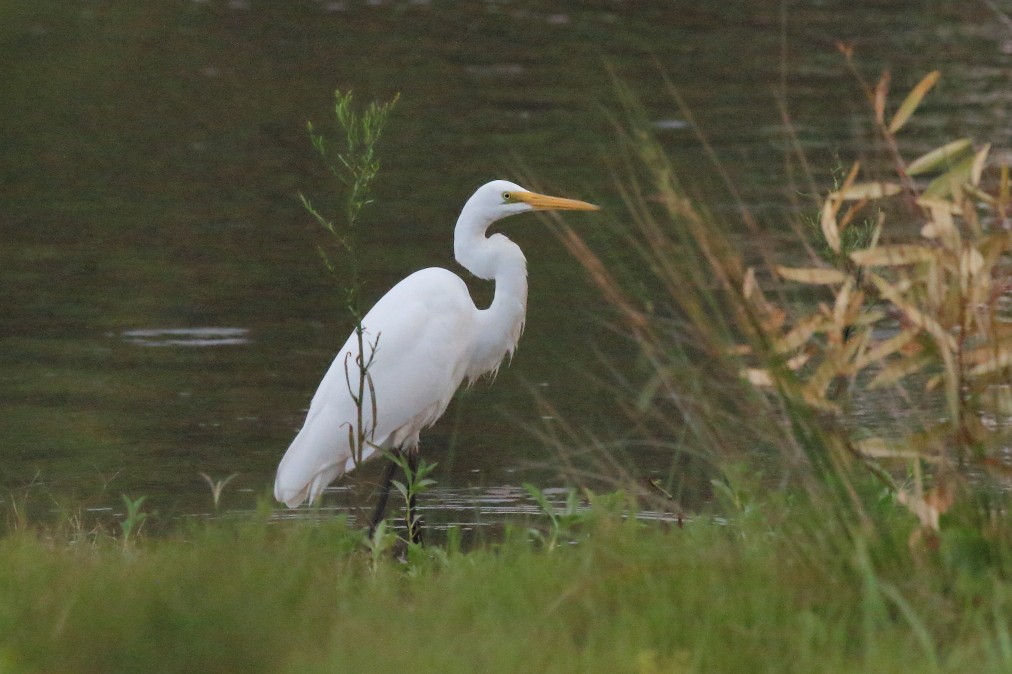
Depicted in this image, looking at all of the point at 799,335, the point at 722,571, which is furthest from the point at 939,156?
the point at 722,571

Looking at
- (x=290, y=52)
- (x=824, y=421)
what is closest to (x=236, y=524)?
(x=824, y=421)

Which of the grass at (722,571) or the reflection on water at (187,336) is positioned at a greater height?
the reflection on water at (187,336)

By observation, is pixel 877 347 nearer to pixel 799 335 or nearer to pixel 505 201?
pixel 799 335

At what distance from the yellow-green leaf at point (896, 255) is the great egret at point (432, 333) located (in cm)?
231

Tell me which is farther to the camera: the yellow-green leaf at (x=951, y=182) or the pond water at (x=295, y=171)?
the pond water at (x=295, y=171)

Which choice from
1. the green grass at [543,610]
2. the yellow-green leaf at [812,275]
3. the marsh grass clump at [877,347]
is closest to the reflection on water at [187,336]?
the green grass at [543,610]

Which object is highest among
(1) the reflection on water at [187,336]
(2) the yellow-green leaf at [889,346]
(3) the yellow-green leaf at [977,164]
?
(3) the yellow-green leaf at [977,164]

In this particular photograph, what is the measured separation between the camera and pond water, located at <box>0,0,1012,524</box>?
6156 millimetres

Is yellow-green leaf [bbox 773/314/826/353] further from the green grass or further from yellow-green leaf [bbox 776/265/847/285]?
the green grass

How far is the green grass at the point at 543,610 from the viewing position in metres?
2.67

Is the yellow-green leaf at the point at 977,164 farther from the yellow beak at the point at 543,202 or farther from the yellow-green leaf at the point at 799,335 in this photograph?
the yellow beak at the point at 543,202

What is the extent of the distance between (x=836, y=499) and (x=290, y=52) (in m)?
10.8

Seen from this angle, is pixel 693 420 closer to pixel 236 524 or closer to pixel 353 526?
pixel 236 524

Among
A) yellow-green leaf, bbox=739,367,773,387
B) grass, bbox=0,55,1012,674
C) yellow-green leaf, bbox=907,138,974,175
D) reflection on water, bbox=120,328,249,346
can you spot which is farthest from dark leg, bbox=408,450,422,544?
reflection on water, bbox=120,328,249,346
